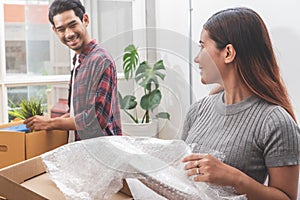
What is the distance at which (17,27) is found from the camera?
277cm

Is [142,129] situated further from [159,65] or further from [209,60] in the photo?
[209,60]

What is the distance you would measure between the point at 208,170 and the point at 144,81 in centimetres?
24

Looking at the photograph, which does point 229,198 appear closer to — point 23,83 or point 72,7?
point 72,7

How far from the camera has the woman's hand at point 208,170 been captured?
2.71ft

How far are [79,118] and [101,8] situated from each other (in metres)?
1.87

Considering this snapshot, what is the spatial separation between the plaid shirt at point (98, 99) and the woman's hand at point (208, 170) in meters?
0.18

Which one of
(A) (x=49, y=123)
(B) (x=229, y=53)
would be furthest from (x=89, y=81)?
(A) (x=49, y=123)

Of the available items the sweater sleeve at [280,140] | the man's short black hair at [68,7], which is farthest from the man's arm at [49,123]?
the sweater sleeve at [280,140]

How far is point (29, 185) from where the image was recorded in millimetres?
905

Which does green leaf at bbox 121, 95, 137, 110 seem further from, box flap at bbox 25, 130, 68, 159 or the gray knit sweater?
box flap at bbox 25, 130, 68, 159

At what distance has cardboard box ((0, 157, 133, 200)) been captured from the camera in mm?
783

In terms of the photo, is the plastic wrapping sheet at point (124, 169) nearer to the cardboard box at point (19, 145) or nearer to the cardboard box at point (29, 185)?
the cardboard box at point (29, 185)

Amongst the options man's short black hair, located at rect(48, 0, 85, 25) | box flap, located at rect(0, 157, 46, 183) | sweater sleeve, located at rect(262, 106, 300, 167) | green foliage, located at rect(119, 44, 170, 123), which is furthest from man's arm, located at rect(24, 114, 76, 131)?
sweater sleeve, located at rect(262, 106, 300, 167)

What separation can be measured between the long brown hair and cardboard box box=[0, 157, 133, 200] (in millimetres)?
410
